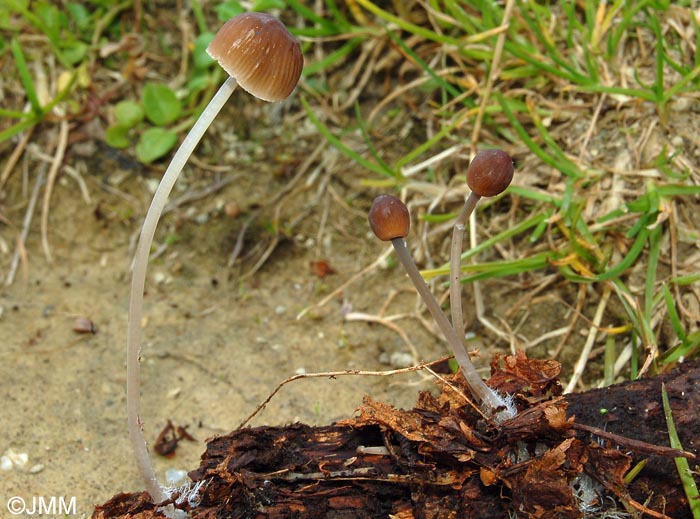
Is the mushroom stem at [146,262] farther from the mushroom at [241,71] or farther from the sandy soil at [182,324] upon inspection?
the sandy soil at [182,324]

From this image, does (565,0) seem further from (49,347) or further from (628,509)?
(49,347)

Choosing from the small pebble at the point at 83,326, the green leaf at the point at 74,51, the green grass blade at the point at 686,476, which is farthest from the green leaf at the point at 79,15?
the green grass blade at the point at 686,476

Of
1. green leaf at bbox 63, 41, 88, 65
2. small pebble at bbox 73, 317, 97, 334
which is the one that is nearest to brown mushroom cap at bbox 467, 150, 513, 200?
small pebble at bbox 73, 317, 97, 334

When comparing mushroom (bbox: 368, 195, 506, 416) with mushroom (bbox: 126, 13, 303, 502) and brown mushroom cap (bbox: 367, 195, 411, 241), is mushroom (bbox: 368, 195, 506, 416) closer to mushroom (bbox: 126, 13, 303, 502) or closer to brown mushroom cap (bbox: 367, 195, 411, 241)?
brown mushroom cap (bbox: 367, 195, 411, 241)

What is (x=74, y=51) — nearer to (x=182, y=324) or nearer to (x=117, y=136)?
(x=117, y=136)

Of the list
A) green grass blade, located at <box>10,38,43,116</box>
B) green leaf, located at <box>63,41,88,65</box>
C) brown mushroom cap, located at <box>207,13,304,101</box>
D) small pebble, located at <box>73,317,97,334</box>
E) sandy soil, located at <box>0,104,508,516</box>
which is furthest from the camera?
green leaf, located at <box>63,41,88,65</box>

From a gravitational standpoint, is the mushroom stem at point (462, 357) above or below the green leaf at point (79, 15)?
below

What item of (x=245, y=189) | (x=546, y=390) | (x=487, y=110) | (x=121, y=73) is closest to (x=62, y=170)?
(x=121, y=73)
